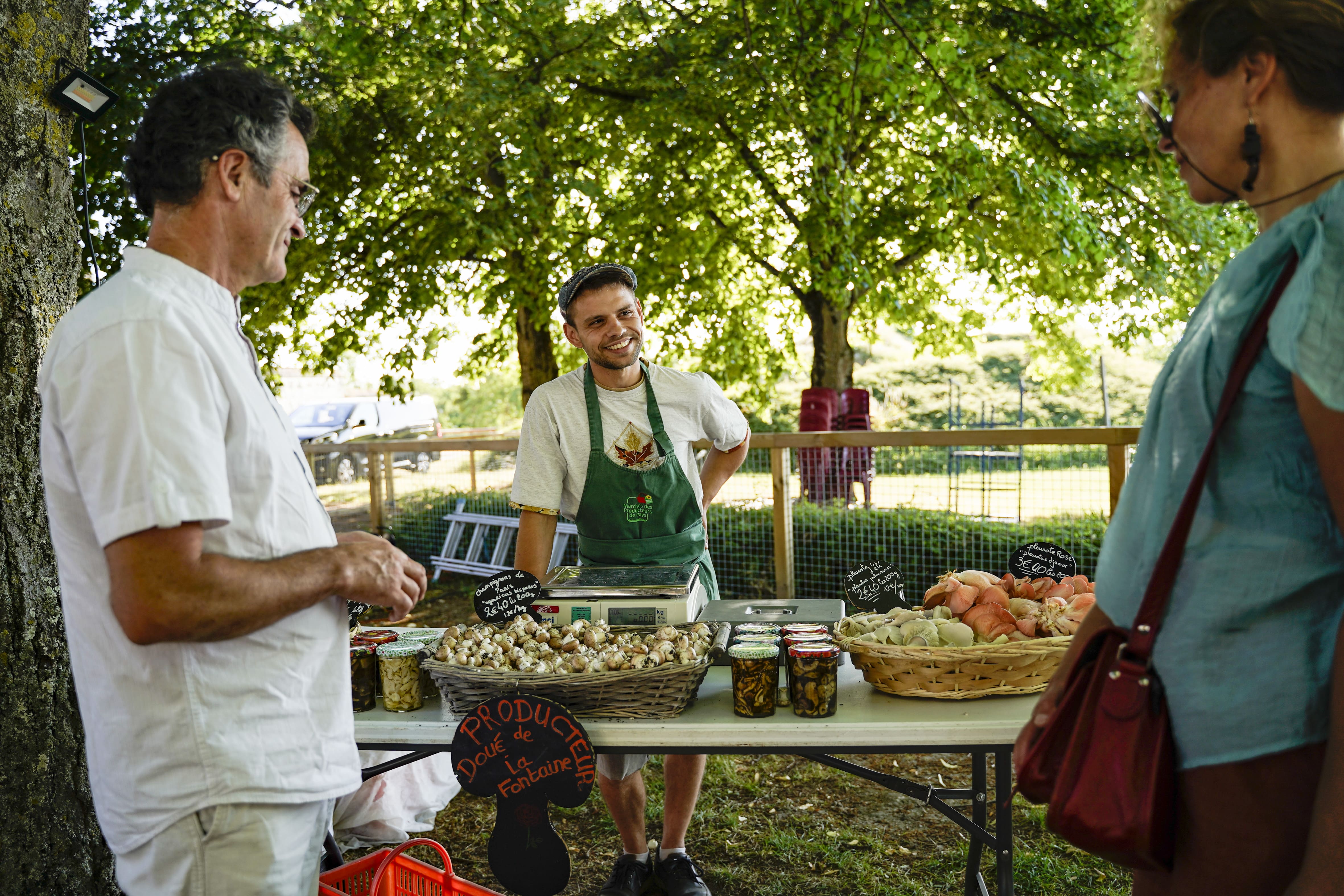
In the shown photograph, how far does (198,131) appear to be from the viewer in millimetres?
1265

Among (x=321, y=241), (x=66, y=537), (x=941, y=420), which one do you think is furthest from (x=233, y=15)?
(x=941, y=420)

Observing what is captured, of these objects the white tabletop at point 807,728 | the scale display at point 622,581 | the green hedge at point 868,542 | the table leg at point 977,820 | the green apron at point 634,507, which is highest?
the green apron at point 634,507

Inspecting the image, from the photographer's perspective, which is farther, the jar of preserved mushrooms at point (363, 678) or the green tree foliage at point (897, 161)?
the green tree foliage at point (897, 161)

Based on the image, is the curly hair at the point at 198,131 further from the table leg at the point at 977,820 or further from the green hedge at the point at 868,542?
the green hedge at the point at 868,542

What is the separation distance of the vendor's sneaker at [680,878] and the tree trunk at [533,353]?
6167 millimetres

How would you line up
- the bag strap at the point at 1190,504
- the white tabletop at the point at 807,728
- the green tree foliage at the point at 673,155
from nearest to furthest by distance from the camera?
the bag strap at the point at 1190,504
the white tabletop at the point at 807,728
the green tree foliage at the point at 673,155

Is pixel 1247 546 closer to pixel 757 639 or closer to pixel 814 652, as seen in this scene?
pixel 814 652

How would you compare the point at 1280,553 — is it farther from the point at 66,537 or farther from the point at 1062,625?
the point at 66,537

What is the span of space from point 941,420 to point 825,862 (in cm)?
2013

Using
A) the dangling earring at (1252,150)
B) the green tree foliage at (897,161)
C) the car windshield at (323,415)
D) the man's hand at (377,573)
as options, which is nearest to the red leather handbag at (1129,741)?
the dangling earring at (1252,150)

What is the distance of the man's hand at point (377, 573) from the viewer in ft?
4.25

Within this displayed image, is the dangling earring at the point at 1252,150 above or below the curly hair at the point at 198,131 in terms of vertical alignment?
below

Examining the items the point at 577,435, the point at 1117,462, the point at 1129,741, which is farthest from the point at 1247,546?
the point at 1117,462

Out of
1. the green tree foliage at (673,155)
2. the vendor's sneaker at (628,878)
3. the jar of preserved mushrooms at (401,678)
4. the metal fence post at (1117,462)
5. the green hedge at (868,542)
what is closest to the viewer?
the jar of preserved mushrooms at (401,678)
